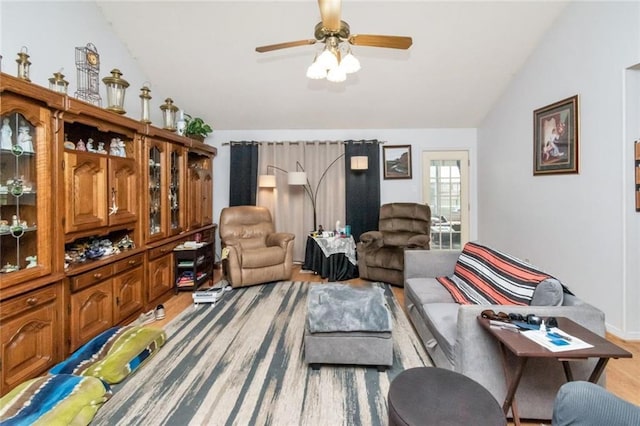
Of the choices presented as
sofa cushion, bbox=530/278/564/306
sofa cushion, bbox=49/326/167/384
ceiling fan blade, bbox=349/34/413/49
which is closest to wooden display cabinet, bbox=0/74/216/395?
sofa cushion, bbox=49/326/167/384

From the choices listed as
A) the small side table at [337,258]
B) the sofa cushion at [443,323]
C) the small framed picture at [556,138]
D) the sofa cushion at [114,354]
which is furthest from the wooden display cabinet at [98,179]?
the small framed picture at [556,138]

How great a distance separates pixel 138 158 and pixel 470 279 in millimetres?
3253

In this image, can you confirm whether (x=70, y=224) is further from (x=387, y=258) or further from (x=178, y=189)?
(x=387, y=258)

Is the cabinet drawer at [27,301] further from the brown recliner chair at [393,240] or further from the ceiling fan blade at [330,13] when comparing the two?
the brown recliner chair at [393,240]

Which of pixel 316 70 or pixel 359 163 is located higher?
pixel 316 70

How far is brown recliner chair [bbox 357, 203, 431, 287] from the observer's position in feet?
12.5

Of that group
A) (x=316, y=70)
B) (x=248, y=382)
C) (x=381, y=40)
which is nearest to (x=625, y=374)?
(x=248, y=382)

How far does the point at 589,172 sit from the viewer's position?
9.05ft

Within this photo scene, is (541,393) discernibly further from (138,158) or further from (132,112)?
(132,112)

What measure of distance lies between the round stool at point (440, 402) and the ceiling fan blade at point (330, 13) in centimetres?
195

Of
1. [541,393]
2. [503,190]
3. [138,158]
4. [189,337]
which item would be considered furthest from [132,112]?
[503,190]

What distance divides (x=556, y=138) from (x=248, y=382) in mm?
3694

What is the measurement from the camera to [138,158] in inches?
117

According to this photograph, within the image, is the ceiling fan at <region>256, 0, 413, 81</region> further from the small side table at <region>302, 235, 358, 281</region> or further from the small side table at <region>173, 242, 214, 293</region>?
the small side table at <region>173, 242, 214, 293</region>
